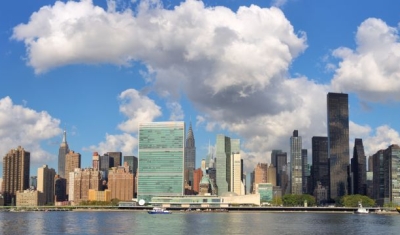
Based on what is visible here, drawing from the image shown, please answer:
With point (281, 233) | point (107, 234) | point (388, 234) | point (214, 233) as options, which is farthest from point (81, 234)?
point (388, 234)

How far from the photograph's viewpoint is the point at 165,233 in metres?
154

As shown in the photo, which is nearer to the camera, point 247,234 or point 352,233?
point 247,234

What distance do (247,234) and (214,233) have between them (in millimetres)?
8870

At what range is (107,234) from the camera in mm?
150250

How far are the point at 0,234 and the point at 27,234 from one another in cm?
627

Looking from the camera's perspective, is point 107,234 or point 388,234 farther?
point 388,234

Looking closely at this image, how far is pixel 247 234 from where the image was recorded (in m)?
151

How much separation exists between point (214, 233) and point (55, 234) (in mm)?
37162

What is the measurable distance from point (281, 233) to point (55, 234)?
52.8m

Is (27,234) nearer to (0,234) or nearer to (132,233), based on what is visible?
(0,234)

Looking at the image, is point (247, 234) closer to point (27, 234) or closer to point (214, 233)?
point (214, 233)

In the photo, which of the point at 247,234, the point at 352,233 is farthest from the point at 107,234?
the point at 352,233

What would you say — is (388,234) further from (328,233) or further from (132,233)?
(132,233)

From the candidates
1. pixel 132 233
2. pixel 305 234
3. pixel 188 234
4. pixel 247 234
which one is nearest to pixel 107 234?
pixel 132 233
